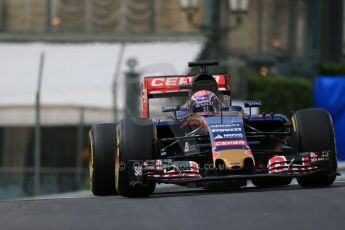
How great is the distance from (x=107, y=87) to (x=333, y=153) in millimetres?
11507

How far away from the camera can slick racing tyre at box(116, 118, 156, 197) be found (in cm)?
1345

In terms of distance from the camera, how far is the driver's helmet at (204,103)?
1463 cm

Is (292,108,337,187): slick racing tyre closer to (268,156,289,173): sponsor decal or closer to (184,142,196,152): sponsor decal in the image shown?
(268,156,289,173): sponsor decal

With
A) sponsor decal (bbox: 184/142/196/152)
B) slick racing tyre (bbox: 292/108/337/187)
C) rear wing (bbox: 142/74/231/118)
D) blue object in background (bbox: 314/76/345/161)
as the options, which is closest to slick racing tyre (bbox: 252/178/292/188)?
rear wing (bbox: 142/74/231/118)

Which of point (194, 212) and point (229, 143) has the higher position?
point (229, 143)

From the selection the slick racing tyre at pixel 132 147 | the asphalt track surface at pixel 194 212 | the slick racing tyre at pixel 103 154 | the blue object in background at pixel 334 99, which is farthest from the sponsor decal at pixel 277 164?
the blue object in background at pixel 334 99

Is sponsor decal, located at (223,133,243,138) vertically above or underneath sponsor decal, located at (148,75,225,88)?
underneath

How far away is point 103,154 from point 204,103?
122 cm

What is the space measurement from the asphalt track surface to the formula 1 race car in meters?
0.30

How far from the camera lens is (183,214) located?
11078 millimetres

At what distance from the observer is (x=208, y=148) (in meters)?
13.7

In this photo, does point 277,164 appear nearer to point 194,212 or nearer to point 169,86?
point 194,212

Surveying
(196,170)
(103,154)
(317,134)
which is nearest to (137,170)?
(196,170)

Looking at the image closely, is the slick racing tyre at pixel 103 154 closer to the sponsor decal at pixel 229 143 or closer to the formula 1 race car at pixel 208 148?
the formula 1 race car at pixel 208 148
